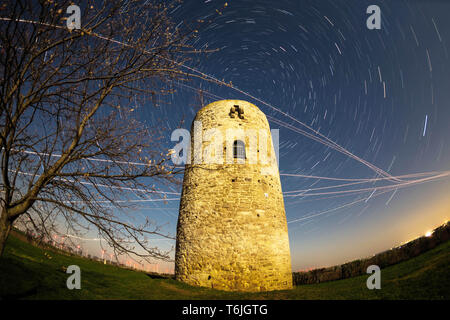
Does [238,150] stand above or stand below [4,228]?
above

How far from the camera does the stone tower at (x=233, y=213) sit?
984 cm

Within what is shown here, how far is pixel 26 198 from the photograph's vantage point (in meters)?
4.68

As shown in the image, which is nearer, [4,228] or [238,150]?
[4,228]

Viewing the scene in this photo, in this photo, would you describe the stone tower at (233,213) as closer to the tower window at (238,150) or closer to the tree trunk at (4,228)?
the tower window at (238,150)

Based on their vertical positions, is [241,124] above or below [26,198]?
above

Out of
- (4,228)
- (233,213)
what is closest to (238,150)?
(233,213)

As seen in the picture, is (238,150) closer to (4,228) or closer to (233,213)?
(233,213)

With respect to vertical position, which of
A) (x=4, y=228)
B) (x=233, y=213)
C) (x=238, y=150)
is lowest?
(x=4, y=228)

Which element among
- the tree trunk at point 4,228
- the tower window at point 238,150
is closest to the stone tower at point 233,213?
the tower window at point 238,150

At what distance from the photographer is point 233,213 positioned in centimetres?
1041
